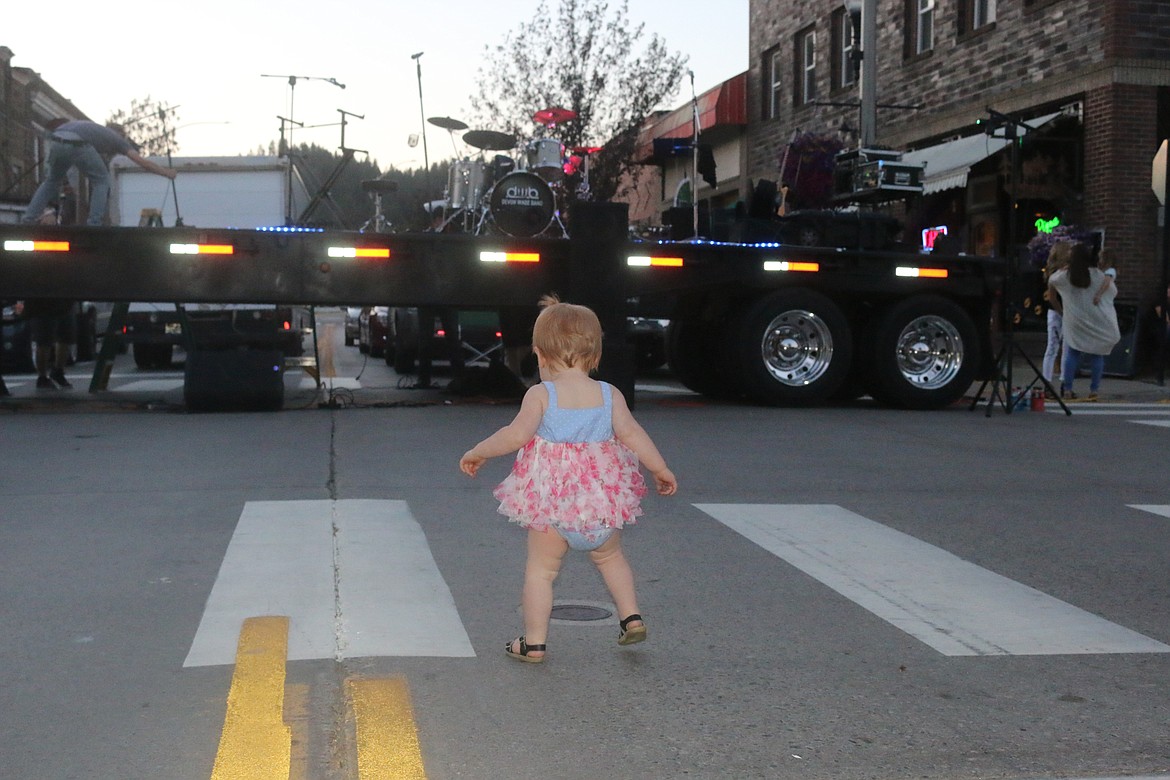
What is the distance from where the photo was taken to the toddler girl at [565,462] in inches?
176

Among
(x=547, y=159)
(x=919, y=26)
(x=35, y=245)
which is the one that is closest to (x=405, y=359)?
(x=547, y=159)

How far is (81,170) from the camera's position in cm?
1371

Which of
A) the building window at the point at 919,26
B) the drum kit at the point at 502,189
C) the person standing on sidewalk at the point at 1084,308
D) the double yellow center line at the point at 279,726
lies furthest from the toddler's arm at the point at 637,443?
the building window at the point at 919,26

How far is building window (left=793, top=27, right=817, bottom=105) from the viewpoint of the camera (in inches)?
1231

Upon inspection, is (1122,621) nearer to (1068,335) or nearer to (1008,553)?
(1008,553)

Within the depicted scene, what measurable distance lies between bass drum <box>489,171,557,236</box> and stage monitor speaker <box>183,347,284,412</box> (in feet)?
10.9

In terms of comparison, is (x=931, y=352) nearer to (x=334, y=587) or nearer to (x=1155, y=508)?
(x=1155, y=508)

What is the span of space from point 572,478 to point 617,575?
1.28 feet

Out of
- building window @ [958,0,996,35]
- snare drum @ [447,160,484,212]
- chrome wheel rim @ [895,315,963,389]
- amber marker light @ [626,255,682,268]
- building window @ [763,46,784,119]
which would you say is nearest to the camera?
amber marker light @ [626,255,682,268]

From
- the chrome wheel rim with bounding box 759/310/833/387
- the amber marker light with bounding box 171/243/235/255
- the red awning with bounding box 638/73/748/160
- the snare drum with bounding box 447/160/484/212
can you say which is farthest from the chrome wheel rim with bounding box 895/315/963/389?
the red awning with bounding box 638/73/748/160

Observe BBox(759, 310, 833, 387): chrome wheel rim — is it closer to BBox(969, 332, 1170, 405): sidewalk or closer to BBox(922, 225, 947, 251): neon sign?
BBox(969, 332, 1170, 405): sidewalk

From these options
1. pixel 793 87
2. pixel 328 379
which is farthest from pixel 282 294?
pixel 793 87

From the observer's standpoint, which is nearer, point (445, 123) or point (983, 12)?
point (445, 123)

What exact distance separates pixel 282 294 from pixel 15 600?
720 centimetres
